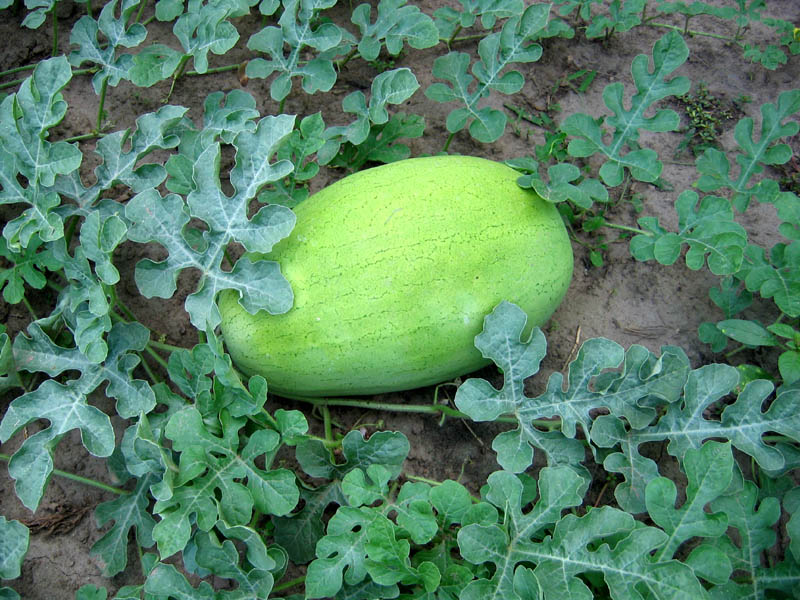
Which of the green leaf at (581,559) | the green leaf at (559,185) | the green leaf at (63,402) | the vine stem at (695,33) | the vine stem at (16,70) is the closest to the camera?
the green leaf at (581,559)

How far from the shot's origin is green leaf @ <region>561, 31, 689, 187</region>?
97.7 inches

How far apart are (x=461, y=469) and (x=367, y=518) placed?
25.9 inches

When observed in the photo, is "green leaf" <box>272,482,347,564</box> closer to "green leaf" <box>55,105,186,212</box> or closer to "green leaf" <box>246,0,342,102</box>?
"green leaf" <box>55,105,186,212</box>

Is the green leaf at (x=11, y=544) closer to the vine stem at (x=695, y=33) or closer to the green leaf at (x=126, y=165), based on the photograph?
the green leaf at (x=126, y=165)

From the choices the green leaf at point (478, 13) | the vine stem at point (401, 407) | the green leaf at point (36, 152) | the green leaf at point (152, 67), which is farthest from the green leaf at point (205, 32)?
the vine stem at point (401, 407)

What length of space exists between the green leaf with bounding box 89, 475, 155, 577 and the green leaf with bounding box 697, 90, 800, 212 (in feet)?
8.11

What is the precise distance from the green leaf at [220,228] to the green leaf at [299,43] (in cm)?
48

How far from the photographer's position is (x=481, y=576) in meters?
2.09

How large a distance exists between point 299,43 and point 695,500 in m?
2.16

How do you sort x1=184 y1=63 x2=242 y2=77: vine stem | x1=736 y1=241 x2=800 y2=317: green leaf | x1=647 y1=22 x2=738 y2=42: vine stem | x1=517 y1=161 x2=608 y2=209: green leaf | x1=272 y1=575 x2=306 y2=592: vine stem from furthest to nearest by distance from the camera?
x1=647 y1=22 x2=738 y2=42: vine stem, x1=184 y1=63 x2=242 y2=77: vine stem, x1=736 y1=241 x2=800 y2=317: green leaf, x1=517 y1=161 x2=608 y2=209: green leaf, x1=272 y1=575 x2=306 y2=592: vine stem

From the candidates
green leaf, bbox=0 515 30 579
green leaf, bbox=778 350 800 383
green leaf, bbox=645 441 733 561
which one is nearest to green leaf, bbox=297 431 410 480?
green leaf, bbox=645 441 733 561

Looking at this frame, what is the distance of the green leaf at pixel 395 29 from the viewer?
2.63m

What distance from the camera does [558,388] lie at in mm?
2309

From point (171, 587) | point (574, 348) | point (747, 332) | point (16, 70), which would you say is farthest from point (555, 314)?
point (16, 70)
